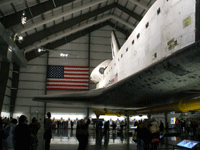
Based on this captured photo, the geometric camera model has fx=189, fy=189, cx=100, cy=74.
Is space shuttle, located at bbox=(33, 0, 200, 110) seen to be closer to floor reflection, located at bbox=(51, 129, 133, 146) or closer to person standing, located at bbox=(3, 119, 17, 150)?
person standing, located at bbox=(3, 119, 17, 150)

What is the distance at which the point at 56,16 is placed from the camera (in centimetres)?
1527

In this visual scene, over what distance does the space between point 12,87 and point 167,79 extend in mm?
20375

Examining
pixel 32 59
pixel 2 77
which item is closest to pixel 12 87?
pixel 32 59

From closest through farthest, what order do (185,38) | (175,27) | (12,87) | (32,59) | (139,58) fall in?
(185,38) → (175,27) → (139,58) → (12,87) → (32,59)

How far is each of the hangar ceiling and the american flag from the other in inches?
114

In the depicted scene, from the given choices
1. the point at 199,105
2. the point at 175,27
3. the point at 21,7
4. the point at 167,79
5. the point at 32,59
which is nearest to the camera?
the point at 175,27

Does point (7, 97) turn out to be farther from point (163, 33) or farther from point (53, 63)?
point (163, 33)

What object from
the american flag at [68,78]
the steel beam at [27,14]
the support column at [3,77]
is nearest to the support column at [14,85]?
the american flag at [68,78]

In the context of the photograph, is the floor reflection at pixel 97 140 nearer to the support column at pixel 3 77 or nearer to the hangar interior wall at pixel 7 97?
the support column at pixel 3 77

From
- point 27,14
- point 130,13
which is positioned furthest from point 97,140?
point 130,13

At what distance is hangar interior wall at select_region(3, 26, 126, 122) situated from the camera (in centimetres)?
2102

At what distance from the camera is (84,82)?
857 inches

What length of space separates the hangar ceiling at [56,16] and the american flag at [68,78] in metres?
2.91

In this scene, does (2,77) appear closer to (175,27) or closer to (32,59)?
(32,59)
